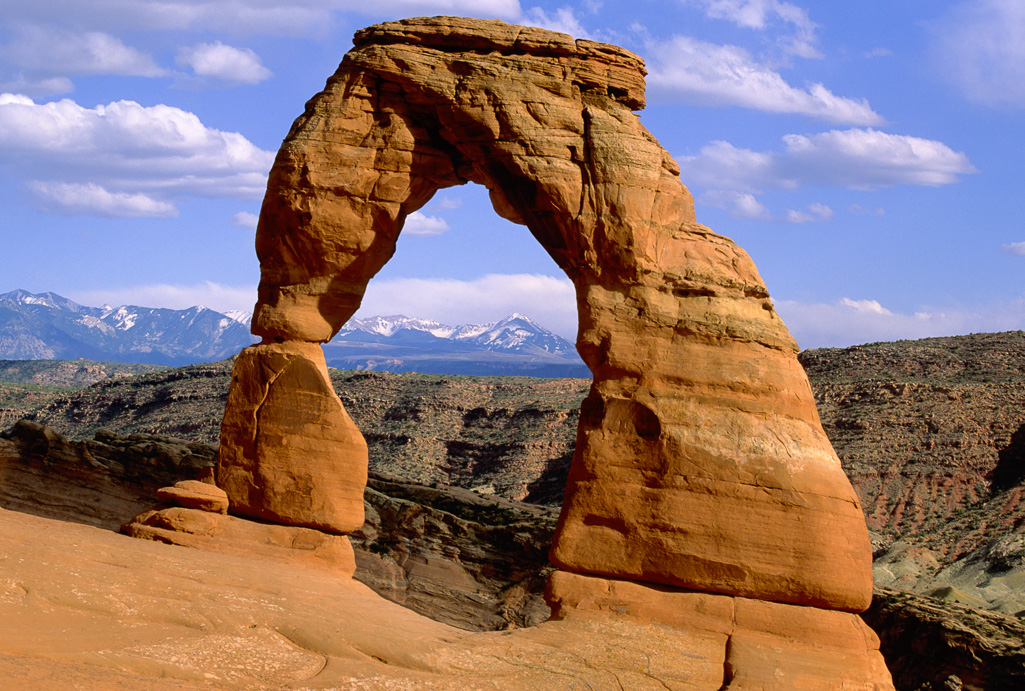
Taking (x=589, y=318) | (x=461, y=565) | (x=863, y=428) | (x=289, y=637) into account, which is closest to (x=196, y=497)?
(x=289, y=637)

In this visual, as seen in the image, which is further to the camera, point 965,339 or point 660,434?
point 965,339

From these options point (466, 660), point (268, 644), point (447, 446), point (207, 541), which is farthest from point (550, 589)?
point (447, 446)

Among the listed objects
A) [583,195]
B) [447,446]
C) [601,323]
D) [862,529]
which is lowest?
[447,446]

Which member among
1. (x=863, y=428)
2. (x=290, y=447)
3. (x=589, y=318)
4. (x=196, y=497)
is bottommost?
(x=196, y=497)

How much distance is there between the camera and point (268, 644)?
1087cm

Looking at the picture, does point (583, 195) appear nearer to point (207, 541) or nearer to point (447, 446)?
point (207, 541)

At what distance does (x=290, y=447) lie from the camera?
1571 centimetres

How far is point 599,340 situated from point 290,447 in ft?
17.1

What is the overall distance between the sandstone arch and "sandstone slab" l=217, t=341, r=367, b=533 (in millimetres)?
32

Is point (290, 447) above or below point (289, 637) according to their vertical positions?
above

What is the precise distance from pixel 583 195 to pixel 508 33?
2876 mm

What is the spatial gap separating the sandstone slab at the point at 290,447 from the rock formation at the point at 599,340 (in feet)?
0.11

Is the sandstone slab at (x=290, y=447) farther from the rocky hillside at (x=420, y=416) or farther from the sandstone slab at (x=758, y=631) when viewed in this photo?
the rocky hillside at (x=420, y=416)

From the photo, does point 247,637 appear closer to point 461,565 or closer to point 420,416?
point 461,565
